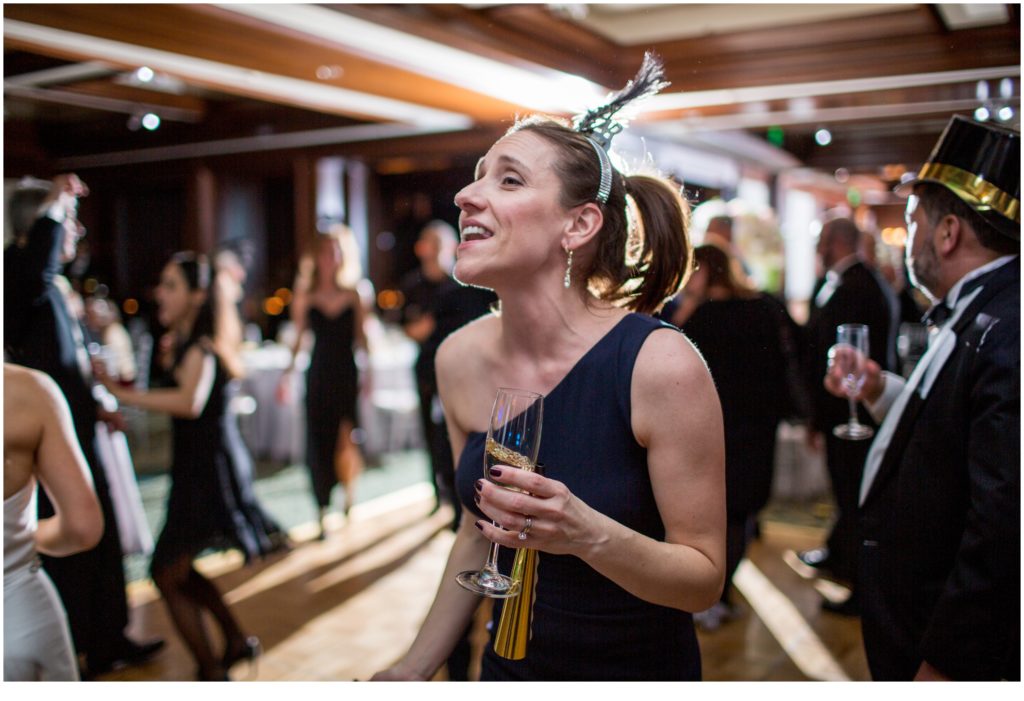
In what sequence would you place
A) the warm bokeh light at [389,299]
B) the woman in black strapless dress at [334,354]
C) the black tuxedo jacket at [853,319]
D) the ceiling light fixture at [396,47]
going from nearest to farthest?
the black tuxedo jacket at [853,319] → the ceiling light fixture at [396,47] → the woman in black strapless dress at [334,354] → the warm bokeh light at [389,299]

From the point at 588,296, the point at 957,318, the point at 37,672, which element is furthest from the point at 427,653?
the point at 957,318

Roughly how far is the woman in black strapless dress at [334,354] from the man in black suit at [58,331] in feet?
8.27

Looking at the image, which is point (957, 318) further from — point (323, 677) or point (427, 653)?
point (323, 677)

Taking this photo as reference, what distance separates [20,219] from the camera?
6.28 feet

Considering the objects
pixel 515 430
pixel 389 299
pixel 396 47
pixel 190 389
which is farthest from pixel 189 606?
pixel 389 299

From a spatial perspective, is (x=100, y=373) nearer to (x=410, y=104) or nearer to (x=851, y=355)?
(x=851, y=355)

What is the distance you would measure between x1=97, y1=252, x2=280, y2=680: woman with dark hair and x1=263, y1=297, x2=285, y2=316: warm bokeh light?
484 cm

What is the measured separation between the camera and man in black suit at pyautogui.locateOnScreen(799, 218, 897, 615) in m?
2.16

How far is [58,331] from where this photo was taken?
200cm

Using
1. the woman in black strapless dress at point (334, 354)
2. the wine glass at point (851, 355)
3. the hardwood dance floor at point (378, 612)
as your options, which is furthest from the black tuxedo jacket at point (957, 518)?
the woman in black strapless dress at point (334, 354)

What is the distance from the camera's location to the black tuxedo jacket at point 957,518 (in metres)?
1.41

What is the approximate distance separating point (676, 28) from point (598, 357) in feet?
12.0

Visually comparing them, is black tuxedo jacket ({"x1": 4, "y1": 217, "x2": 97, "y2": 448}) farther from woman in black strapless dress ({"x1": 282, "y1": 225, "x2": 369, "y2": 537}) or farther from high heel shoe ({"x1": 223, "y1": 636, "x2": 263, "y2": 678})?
woman in black strapless dress ({"x1": 282, "y1": 225, "x2": 369, "y2": 537})

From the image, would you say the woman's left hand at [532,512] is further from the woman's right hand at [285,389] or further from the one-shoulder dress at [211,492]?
the woman's right hand at [285,389]
